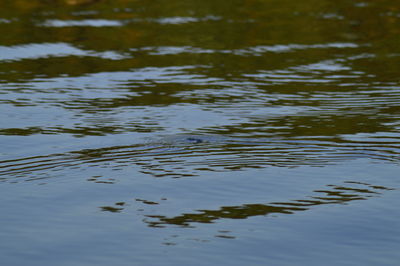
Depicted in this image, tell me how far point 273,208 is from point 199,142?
5.89ft

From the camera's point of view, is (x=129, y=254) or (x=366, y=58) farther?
(x=366, y=58)

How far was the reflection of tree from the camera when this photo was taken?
222 inches

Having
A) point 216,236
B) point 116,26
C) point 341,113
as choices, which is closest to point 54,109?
point 341,113

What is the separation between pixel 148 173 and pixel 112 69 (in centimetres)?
445

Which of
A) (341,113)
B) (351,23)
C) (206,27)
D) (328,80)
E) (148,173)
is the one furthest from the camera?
(351,23)

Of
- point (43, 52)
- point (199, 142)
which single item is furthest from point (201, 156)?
point (43, 52)

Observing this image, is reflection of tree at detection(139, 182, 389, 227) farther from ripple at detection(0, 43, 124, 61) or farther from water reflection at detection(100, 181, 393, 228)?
ripple at detection(0, 43, 124, 61)

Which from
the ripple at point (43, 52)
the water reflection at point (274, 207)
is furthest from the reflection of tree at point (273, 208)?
the ripple at point (43, 52)

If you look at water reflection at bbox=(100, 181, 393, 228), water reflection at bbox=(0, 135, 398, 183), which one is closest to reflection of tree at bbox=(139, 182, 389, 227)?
water reflection at bbox=(100, 181, 393, 228)

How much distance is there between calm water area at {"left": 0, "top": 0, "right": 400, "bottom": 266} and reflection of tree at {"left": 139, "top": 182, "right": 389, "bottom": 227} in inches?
0.8

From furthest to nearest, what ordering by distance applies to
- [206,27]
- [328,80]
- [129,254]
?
1. [206,27]
2. [328,80]
3. [129,254]

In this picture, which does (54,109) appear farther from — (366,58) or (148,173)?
(366,58)

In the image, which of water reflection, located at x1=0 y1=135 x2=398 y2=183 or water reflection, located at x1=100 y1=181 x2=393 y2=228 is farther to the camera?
water reflection, located at x1=0 y1=135 x2=398 y2=183

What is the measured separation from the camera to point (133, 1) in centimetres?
1616
